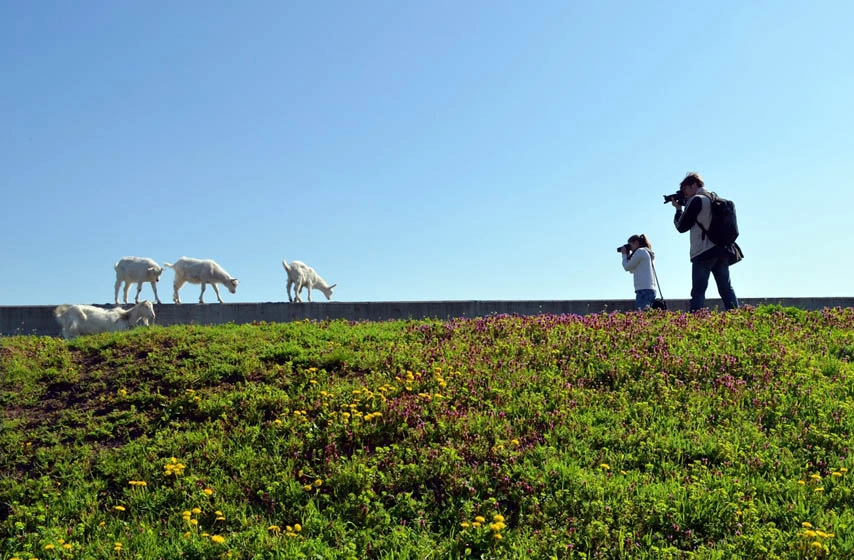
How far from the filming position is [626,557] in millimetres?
5383

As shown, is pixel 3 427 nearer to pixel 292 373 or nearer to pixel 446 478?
pixel 292 373

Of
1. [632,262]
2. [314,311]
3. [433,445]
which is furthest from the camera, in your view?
[314,311]

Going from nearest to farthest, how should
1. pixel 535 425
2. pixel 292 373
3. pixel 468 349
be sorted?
pixel 535 425
pixel 292 373
pixel 468 349

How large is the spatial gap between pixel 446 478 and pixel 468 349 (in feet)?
10.6

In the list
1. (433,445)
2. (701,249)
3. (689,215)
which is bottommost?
(433,445)

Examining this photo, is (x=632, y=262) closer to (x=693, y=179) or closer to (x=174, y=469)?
(x=693, y=179)

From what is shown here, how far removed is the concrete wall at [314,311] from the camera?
59.6 ft

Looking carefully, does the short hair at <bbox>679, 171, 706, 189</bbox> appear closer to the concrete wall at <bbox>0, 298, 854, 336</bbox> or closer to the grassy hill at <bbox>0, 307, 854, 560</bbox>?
the grassy hill at <bbox>0, 307, 854, 560</bbox>

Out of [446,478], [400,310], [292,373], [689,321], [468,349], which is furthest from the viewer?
[400,310]

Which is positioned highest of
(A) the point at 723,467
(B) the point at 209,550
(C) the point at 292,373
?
(C) the point at 292,373

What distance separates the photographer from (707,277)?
12828 mm

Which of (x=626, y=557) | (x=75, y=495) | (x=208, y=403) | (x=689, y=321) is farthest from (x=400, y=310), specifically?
(x=626, y=557)

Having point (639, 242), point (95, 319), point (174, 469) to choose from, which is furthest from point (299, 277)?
point (174, 469)

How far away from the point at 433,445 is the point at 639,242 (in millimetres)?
8491
